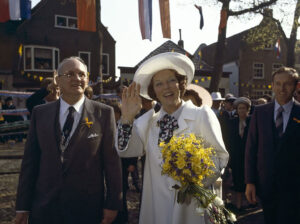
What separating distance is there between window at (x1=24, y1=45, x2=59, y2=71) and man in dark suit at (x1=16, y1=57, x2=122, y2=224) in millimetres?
21366

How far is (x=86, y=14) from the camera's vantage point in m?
9.52

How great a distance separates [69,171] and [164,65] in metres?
1.25

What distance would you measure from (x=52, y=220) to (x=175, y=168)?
1165mm

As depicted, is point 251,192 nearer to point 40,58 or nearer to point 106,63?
point 40,58

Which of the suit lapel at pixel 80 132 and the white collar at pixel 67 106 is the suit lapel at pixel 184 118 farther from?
the white collar at pixel 67 106

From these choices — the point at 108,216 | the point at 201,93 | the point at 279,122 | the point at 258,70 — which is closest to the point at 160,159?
the point at 108,216

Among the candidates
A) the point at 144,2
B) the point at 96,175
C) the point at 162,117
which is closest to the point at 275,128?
the point at 162,117

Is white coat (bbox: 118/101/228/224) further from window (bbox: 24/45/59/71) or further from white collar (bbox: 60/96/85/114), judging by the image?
window (bbox: 24/45/59/71)

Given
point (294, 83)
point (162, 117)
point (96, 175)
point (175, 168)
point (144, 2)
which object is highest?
point (144, 2)

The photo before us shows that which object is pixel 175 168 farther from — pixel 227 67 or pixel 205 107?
pixel 227 67

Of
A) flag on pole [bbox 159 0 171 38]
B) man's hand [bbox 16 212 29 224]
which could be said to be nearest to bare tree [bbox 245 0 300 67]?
flag on pole [bbox 159 0 171 38]

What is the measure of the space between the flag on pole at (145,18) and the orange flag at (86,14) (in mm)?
1696

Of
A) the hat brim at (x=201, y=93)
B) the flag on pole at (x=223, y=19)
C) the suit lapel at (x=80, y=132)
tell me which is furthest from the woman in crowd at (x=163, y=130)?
the flag on pole at (x=223, y=19)

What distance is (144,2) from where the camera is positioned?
10.0 m
